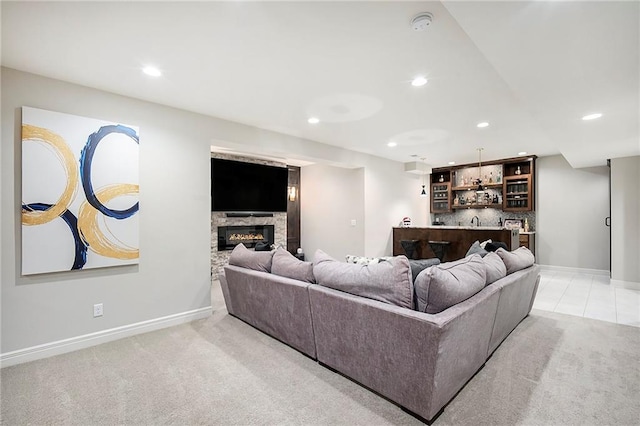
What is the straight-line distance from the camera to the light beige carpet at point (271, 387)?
1873 mm

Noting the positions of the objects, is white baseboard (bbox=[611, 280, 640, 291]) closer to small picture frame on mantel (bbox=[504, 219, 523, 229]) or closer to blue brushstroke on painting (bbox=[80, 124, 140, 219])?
small picture frame on mantel (bbox=[504, 219, 523, 229])

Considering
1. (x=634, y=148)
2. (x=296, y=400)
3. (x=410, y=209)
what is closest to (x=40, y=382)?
(x=296, y=400)

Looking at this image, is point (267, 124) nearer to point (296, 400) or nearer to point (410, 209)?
point (296, 400)

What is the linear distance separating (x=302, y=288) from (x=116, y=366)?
5.58ft

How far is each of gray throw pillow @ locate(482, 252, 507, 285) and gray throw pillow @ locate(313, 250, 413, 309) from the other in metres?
0.95

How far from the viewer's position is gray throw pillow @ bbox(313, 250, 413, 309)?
2018 mm

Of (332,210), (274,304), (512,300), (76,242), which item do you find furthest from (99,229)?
(332,210)

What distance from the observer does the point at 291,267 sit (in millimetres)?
2850

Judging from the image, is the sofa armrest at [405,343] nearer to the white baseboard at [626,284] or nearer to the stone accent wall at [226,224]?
the stone accent wall at [226,224]

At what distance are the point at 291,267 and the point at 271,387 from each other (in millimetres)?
1017

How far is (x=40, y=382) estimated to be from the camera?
2.28 m

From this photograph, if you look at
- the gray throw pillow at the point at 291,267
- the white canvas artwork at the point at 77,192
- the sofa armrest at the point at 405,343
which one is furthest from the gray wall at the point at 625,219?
the white canvas artwork at the point at 77,192

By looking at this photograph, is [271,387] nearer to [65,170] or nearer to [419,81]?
[65,170]

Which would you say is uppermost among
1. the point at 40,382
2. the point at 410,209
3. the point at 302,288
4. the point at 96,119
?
the point at 96,119
